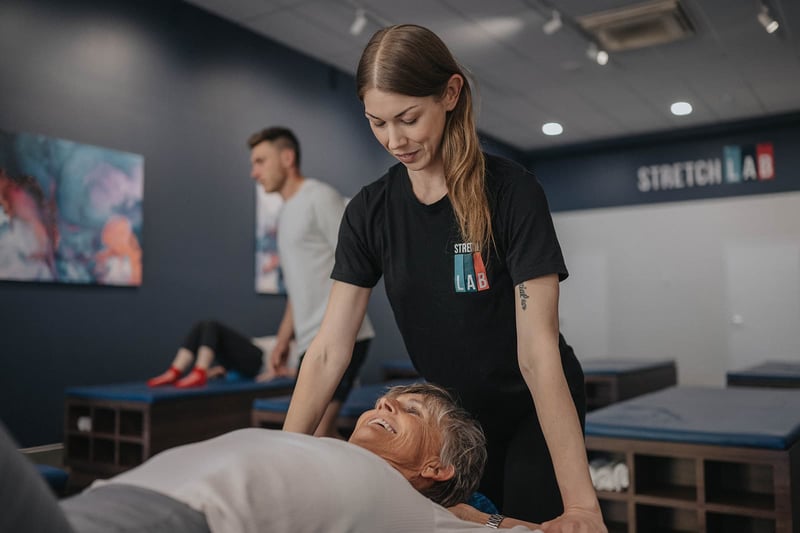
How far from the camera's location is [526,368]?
112 centimetres

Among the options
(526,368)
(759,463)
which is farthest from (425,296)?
(759,463)

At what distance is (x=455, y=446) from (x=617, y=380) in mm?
3419

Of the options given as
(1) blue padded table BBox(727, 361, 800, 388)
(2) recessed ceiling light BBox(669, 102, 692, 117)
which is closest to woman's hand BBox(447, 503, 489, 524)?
(1) blue padded table BBox(727, 361, 800, 388)

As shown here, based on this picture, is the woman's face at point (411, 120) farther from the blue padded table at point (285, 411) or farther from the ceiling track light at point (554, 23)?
the ceiling track light at point (554, 23)

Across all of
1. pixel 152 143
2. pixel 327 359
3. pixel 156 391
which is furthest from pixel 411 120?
pixel 152 143

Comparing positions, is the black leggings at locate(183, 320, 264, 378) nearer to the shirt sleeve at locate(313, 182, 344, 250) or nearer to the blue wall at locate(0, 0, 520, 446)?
the blue wall at locate(0, 0, 520, 446)

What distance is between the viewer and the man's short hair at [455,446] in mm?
1158

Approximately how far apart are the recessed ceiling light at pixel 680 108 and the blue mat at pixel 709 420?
11.5 ft

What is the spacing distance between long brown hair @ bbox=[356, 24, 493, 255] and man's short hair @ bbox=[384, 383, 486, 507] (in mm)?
269

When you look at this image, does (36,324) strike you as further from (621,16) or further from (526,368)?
(621,16)

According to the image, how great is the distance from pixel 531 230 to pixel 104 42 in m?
3.65

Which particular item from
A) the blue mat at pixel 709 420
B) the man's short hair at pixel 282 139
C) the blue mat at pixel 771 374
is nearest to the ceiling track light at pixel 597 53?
Answer: the blue mat at pixel 771 374

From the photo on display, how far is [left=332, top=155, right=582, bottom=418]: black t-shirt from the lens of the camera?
3.88 ft

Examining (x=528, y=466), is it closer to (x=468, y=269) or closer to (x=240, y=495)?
(x=468, y=269)
